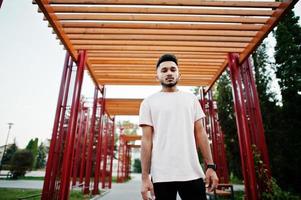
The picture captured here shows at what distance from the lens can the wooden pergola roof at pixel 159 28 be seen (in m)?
3.95

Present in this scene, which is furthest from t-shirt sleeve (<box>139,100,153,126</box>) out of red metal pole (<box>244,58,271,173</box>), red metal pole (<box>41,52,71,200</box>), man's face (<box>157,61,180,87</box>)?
red metal pole (<box>244,58,271,173</box>)

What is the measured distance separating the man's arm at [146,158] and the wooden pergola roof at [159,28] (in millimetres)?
2924

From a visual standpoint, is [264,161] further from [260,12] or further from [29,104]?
[29,104]

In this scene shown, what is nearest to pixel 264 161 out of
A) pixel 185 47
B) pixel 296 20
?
pixel 185 47

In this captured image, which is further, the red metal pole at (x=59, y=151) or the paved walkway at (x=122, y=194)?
the paved walkway at (x=122, y=194)

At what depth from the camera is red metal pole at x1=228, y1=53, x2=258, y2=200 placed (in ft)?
14.6

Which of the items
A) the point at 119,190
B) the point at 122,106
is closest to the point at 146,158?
the point at 122,106

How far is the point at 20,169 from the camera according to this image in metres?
22.5

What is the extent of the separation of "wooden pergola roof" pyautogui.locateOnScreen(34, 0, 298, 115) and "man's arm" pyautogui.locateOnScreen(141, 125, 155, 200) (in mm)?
2924

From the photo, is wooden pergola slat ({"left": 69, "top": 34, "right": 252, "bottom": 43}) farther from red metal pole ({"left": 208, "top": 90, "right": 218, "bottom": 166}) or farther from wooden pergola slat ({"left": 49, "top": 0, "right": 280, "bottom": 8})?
red metal pole ({"left": 208, "top": 90, "right": 218, "bottom": 166})

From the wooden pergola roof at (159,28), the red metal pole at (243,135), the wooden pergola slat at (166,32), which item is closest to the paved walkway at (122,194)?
the red metal pole at (243,135)

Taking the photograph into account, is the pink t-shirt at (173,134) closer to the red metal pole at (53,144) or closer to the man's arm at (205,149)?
the man's arm at (205,149)

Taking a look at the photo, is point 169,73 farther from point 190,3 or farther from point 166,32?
point 166,32

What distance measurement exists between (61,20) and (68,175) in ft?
10.2
